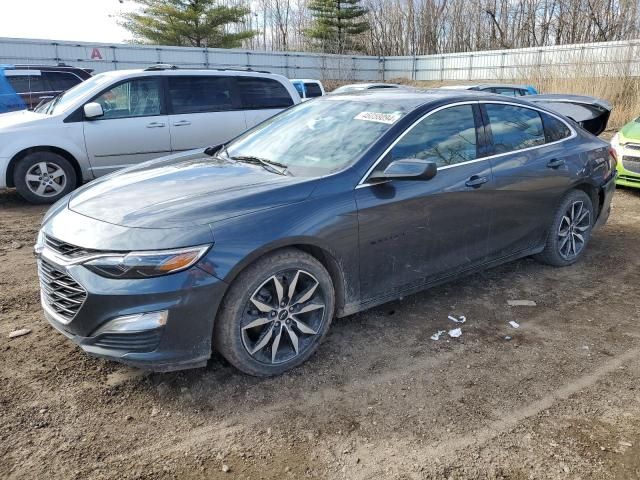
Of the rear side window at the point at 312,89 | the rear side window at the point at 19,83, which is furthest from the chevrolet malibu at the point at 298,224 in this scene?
the rear side window at the point at 312,89

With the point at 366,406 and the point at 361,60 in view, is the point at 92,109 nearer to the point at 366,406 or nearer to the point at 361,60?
the point at 366,406

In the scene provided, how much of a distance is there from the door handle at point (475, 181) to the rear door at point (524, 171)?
0.16 metres

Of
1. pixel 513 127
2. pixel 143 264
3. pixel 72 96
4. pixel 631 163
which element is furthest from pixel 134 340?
pixel 631 163

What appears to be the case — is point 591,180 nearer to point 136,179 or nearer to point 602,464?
point 602,464

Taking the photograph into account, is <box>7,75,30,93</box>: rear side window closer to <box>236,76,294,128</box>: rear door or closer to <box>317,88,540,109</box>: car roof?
<box>236,76,294,128</box>: rear door

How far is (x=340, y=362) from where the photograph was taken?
324 centimetres

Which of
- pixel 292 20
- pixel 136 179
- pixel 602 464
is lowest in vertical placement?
pixel 602 464

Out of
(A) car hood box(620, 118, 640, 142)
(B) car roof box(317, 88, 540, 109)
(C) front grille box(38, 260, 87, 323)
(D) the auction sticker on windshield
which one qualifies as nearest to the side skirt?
(D) the auction sticker on windshield

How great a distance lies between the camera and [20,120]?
7121mm

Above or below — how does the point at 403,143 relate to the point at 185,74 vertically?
below

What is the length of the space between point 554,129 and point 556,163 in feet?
1.26

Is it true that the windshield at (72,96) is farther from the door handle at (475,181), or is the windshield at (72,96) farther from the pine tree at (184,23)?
the pine tree at (184,23)

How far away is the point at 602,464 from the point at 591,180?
10.2ft

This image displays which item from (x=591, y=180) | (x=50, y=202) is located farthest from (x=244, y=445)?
(x=50, y=202)
